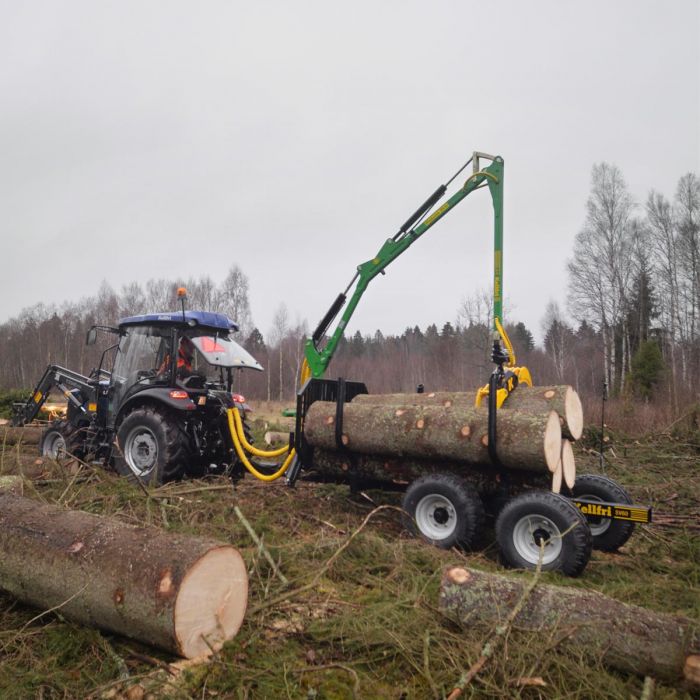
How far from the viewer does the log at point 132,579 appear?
9.59 ft

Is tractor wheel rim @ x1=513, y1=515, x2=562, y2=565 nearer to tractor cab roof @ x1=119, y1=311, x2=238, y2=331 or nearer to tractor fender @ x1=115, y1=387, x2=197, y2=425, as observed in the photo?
tractor fender @ x1=115, y1=387, x2=197, y2=425

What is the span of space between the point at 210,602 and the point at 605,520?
165 inches

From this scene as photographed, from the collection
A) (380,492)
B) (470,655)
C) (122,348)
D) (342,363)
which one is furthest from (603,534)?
(342,363)

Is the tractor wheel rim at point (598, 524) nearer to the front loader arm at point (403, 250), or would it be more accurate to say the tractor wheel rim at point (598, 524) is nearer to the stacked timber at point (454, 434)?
the stacked timber at point (454, 434)

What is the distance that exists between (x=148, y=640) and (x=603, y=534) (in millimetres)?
4434

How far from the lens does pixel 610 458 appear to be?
462 inches

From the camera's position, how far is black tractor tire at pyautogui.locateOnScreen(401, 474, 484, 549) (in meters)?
5.16

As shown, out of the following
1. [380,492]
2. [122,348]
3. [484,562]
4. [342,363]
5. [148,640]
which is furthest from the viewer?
[342,363]

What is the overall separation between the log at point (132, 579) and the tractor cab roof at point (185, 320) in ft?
14.7

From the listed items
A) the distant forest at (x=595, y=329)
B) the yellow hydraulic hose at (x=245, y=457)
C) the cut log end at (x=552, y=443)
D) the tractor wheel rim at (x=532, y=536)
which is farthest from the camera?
the distant forest at (x=595, y=329)

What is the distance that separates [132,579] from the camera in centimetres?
302

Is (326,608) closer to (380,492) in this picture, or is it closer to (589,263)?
(380,492)

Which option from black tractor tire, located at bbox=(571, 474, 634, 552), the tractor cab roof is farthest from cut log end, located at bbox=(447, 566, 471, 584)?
the tractor cab roof

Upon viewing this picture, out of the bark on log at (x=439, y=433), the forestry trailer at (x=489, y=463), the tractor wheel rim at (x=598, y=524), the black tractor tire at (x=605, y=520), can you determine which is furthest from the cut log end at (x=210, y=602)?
the tractor wheel rim at (x=598, y=524)
